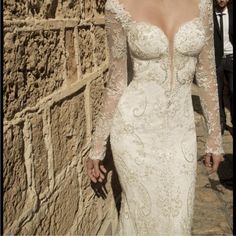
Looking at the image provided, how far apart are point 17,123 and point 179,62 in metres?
0.87

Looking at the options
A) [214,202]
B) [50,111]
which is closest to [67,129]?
[50,111]

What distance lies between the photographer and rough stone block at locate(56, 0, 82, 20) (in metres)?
2.47

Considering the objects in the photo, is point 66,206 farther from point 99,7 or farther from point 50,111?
point 99,7

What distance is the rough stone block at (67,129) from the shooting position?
239cm

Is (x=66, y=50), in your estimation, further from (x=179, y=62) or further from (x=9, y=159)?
(x=9, y=159)

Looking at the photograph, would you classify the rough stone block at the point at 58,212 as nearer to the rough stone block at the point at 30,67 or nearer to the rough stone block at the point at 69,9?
the rough stone block at the point at 30,67

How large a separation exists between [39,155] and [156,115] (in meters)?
0.63

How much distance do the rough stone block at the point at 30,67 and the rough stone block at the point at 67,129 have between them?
0.15m

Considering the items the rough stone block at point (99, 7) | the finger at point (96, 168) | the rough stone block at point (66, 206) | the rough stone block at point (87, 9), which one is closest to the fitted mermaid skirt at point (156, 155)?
the finger at point (96, 168)

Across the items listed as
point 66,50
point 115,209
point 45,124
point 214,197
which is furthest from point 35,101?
point 214,197

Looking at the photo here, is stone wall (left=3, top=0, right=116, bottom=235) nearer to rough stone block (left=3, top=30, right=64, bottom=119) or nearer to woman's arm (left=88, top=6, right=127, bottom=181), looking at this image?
rough stone block (left=3, top=30, right=64, bottom=119)

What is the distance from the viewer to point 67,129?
256 cm

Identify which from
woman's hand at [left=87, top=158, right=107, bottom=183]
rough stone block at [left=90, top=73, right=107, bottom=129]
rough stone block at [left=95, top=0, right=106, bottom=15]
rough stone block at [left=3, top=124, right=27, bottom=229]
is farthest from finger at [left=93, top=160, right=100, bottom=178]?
rough stone block at [left=95, top=0, right=106, bottom=15]

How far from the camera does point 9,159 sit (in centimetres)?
190
